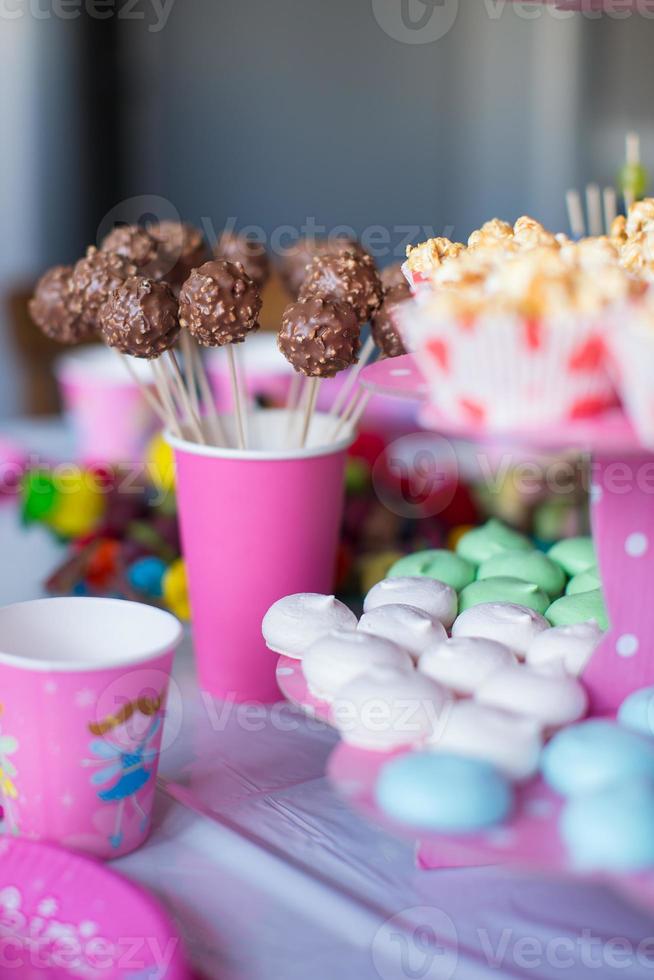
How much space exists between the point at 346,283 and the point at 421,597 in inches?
10.0

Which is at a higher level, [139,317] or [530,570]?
[139,317]

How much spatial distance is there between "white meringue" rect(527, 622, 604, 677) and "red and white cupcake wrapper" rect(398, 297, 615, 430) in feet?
0.62

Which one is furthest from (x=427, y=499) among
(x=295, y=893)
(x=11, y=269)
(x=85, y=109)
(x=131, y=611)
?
(x=85, y=109)

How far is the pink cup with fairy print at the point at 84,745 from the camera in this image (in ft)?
2.39

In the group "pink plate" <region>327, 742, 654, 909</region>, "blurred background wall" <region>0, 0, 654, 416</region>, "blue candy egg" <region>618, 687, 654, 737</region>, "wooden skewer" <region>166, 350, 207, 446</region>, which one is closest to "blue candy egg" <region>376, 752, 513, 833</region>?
"pink plate" <region>327, 742, 654, 909</region>

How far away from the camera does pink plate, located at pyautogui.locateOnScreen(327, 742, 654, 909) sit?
0.53 metres

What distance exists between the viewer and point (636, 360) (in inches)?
20.8

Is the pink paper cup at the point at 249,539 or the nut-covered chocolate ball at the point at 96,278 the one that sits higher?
the nut-covered chocolate ball at the point at 96,278

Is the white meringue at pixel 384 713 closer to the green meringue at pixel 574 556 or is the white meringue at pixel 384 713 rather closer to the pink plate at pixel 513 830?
the pink plate at pixel 513 830

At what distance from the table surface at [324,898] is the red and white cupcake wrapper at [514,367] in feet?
1.03

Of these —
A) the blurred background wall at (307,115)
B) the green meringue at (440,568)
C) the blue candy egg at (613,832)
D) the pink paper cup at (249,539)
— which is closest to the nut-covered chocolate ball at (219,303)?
the pink paper cup at (249,539)

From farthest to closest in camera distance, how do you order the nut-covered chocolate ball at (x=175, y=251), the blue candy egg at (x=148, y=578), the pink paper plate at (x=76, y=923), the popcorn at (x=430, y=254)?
the blue candy egg at (x=148, y=578)
the nut-covered chocolate ball at (x=175, y=251)
the popcorn at (x=430, y=254)
the pink paper plate at (x=76, y=923)

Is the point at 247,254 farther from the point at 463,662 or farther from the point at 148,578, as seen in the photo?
the point at 463,662

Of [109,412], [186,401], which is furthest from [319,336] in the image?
[109,412]
